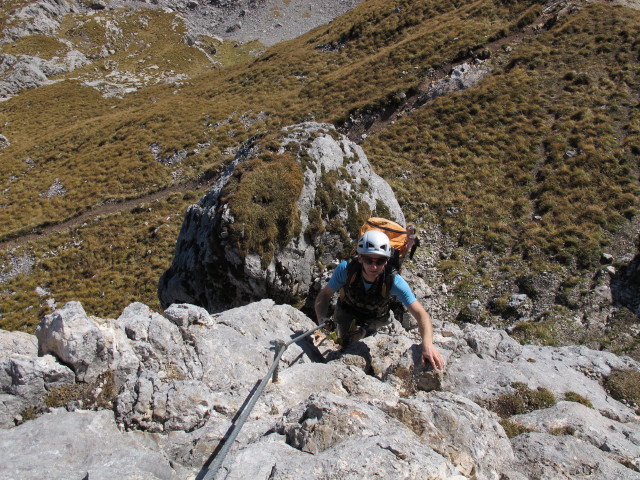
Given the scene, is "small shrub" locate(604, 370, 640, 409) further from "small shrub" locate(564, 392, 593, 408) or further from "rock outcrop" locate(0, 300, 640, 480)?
"small shrub" locate(564, 392, 593, 408)

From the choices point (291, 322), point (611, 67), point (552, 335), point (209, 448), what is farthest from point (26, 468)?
point (611, 67)

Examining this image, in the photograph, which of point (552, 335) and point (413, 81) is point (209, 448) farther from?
point (413, 81)

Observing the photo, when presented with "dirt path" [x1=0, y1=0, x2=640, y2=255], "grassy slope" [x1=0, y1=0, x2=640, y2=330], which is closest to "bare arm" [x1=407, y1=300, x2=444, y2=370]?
"grassy slope" [x1=0, y1=0, x2=640, y2=330]

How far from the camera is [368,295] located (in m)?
9.06

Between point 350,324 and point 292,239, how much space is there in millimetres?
7380

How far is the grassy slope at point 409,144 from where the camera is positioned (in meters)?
22.1

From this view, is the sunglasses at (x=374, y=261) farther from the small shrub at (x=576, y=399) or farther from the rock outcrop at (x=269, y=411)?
the small shrub at (x=576, y=399)

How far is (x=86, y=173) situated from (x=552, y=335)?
41622 mm

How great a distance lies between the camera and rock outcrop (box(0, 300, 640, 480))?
4.93 metres

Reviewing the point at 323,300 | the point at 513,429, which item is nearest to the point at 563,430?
the point at 513,429

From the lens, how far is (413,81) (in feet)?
119

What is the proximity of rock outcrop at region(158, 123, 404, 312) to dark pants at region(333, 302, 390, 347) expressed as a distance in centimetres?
608

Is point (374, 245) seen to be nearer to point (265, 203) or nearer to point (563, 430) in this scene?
point (563, 430)

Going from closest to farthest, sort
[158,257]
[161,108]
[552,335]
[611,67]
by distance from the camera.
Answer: [552,335] < [158,257] < [611,67] < [161,108]
